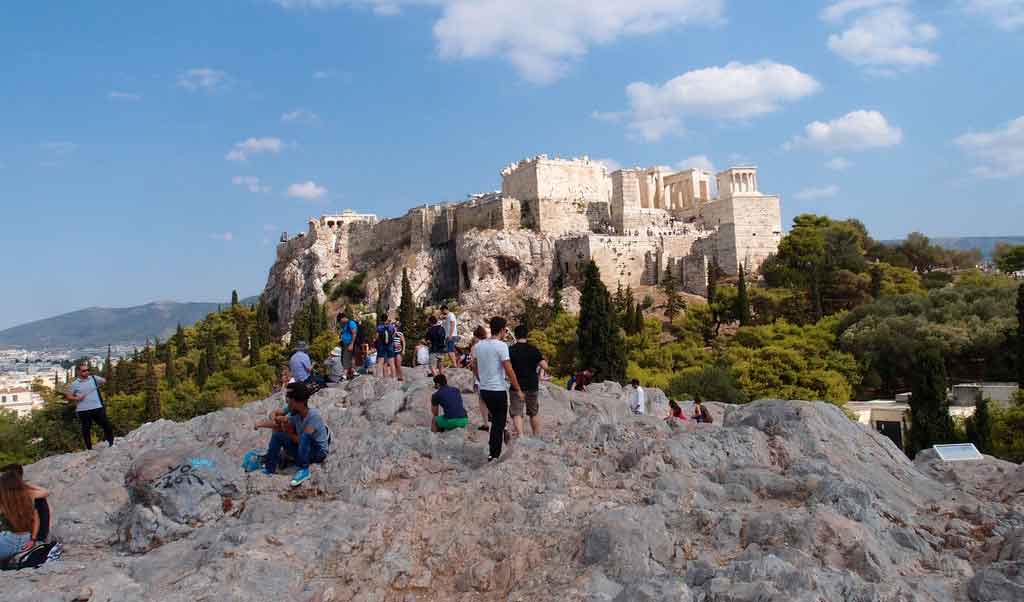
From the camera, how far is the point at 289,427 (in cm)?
994

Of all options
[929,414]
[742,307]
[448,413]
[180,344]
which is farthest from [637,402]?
[180,344]

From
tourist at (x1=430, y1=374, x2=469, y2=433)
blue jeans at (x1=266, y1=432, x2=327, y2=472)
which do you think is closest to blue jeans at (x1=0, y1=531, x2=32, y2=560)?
blue jeans at (x1=266, y1=432, x2=327, y2=472)

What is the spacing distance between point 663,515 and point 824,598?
1782mm

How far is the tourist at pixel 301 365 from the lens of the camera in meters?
13.5

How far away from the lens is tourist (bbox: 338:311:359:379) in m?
15.4

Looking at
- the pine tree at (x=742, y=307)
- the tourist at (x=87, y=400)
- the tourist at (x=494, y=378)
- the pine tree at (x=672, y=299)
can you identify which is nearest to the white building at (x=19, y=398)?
the pine tree at (x=672, y=299)

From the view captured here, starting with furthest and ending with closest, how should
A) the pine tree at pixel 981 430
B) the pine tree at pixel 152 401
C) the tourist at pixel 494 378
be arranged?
the pine tree at pixel 152 401
the pine tree at pixel 981 430
the tourist at pixel 494 378

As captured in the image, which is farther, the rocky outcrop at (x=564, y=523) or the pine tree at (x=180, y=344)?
the pine tree at (x=180, y=344)

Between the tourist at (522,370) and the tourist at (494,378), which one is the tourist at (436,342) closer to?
the tourist at (522,370)

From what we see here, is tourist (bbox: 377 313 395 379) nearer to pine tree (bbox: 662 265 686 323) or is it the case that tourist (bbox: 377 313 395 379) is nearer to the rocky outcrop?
the rocky outcrop

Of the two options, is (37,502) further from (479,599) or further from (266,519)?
(479,599)

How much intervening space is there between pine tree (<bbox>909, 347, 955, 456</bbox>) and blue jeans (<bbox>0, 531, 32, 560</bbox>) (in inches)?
905

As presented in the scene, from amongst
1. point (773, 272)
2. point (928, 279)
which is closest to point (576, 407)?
point (773, 272)

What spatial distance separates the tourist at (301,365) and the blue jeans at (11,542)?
6.00 metres
